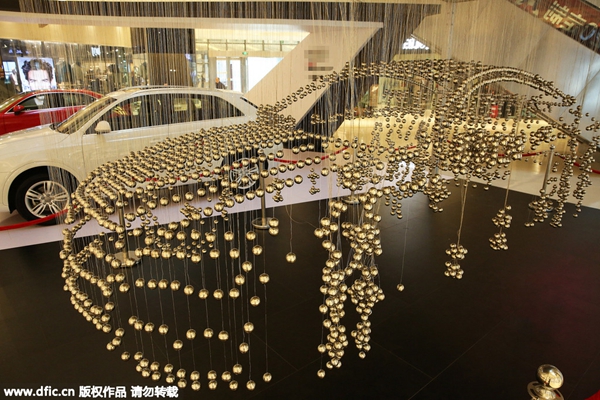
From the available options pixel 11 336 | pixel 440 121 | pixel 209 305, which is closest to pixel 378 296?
pixel 440 121

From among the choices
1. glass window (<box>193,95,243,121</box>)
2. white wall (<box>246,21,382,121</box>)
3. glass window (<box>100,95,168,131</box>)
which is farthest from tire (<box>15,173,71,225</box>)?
white wall (<box>246,21,382,121</box>)

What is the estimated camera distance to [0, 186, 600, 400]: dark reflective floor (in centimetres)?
195

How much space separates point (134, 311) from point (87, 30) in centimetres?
298

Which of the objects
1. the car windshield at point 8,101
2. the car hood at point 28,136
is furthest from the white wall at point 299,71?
the car windshield at point 8,101

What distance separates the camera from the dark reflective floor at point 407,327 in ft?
6.40

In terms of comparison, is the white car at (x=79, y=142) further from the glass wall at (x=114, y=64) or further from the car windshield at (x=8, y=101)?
the car windshield at (x=8, y=101)

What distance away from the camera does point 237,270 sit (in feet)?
10.0

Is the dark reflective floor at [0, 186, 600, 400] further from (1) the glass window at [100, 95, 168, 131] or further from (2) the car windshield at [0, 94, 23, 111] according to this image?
(2) the car windshield at [0, 94, 23, 111]

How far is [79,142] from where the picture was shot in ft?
12.0

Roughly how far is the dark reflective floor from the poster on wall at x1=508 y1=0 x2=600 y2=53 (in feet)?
7.63

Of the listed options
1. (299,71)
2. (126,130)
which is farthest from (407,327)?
(299,71)

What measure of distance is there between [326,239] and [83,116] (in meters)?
3.29

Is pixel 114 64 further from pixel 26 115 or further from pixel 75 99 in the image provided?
pixel 26 115

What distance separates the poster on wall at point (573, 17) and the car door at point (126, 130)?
3.85 meters
